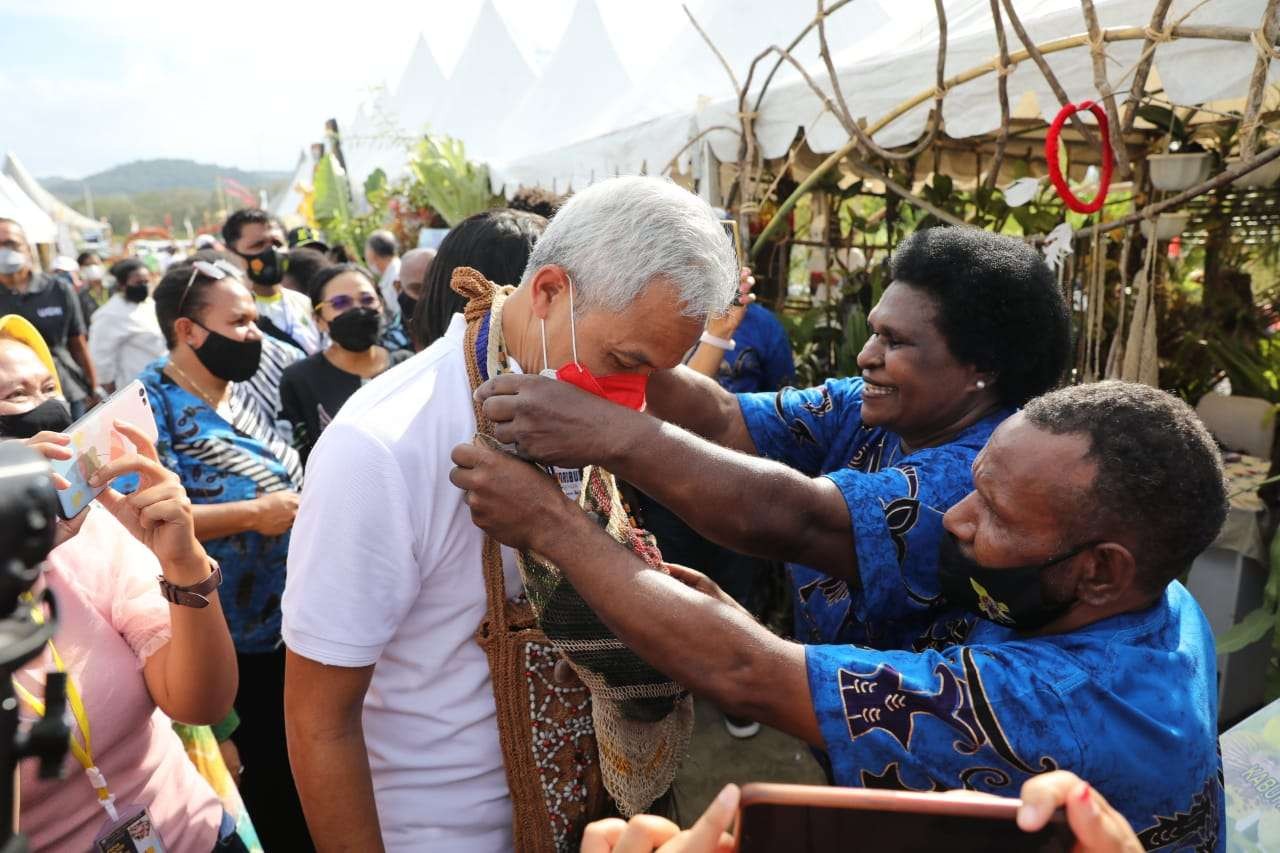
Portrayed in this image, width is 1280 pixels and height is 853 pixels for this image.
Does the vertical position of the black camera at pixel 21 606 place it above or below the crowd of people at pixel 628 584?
above

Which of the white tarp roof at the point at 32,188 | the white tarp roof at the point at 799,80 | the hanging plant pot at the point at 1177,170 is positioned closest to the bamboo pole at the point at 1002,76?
the white tarp roof at the point at 799,80

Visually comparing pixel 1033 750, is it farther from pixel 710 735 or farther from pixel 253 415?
pixel 710 735

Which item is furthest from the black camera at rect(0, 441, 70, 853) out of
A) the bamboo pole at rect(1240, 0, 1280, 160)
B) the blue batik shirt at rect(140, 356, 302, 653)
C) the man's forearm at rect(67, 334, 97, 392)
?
the man's forearm at rect(67, 334, 97, 392)

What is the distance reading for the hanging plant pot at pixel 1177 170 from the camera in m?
3.50

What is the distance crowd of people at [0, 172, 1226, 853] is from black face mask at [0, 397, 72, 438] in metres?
0.01

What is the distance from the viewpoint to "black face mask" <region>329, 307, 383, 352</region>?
3.61 meters

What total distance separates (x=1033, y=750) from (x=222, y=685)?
142 centimetres

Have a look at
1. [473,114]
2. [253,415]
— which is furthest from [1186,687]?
[473,114]

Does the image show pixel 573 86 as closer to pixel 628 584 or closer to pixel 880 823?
pixel 628 584

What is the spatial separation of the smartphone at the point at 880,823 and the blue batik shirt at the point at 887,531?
863 millimetres

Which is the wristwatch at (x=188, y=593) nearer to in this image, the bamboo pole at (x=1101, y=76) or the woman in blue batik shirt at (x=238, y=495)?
the woman in blue batik shirt at (x=238, y=495)

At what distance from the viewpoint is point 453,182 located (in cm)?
1087

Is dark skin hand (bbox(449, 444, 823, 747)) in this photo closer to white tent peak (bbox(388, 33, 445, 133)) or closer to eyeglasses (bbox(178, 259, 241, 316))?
eyeglasses (bbox(178, 259, 241, 316))

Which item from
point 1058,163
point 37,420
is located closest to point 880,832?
point 37,420
